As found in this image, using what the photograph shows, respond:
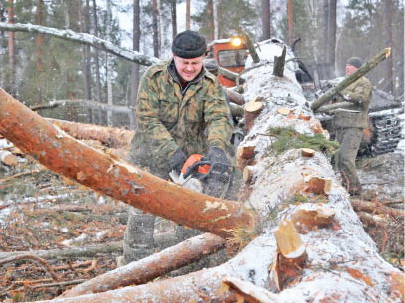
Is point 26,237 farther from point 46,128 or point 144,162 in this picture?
point 46,128

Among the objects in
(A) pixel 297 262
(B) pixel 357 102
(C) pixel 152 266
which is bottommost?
(C) pixel 152 266

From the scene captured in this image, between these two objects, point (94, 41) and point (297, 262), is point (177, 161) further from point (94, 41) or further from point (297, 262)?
point (94, 41)

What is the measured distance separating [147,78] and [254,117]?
1.20 m

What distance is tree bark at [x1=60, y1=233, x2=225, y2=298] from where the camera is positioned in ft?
7.96

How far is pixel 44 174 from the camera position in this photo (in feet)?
22.1

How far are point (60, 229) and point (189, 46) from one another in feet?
8.44

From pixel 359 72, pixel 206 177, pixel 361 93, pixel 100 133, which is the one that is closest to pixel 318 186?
pixel 206 177

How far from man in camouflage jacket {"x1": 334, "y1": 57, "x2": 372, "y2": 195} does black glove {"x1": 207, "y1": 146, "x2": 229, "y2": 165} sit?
13.7ft

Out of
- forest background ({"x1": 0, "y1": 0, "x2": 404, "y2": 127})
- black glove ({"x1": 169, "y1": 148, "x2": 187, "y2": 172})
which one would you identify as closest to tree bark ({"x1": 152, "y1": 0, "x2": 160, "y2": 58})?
forest background ({"x1": 0, "y1": 0, "x2": 404, "y2": 127})

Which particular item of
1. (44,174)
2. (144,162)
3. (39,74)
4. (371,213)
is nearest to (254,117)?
(144,162)

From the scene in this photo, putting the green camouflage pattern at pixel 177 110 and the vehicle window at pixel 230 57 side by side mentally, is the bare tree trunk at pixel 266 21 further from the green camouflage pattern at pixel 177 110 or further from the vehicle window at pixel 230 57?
the green camouflage pattern at pixel 177 110

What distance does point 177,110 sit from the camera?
3918 millimetres

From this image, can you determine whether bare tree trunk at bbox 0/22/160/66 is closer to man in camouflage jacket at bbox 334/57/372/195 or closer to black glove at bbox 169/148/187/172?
man in camouflage jacket at bbox 334/57/372/195

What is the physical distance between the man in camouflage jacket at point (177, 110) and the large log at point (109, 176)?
3.98 ft
